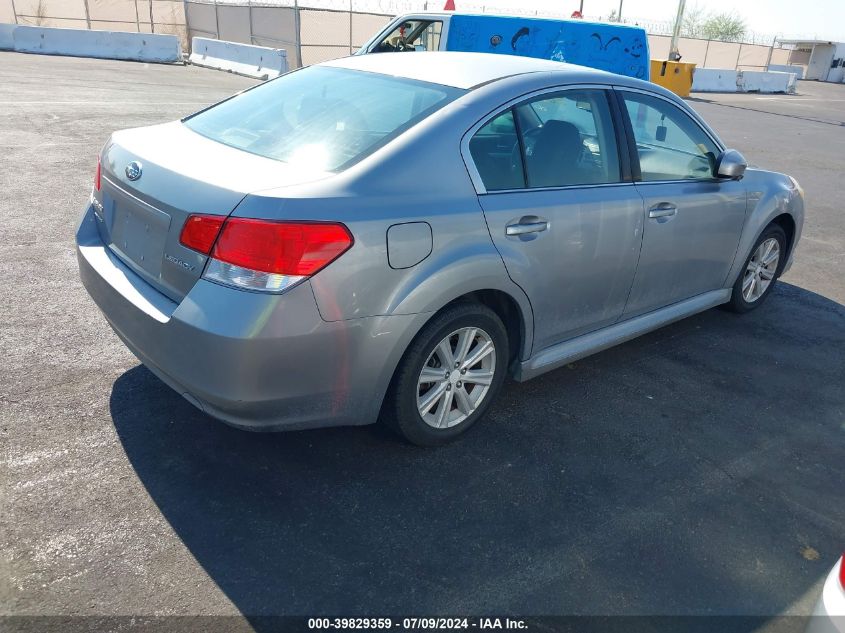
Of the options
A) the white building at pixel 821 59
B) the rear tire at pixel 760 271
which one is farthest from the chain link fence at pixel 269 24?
the rear tire at pixel 760 271

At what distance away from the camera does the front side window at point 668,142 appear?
401 cm

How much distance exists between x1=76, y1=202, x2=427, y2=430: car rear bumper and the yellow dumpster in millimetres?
22850

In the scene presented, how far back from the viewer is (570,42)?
11336mm

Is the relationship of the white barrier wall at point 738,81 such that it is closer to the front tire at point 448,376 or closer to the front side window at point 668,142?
the front side window at point 668,142

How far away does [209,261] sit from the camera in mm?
2635

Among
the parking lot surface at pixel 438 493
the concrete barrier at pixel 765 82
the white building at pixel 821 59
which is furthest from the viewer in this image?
the white building at pixel 821 59

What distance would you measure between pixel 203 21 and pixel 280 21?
6.59 metres

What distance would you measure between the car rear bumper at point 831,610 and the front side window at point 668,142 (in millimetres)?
2592

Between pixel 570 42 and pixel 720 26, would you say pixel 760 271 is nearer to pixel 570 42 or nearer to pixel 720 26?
pixel 570 42

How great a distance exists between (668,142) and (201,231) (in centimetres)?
297

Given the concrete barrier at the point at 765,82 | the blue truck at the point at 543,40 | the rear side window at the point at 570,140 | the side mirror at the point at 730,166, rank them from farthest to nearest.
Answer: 1. the concrete barrier at the point at 765,82
2. the blue truck at the point at 543,40
3. the side mirror at the point at 730,166
4. the rear side window at the point at 570,140

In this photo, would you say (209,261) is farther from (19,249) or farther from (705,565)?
(19,249)

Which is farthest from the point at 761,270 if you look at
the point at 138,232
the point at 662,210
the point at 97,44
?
the point at 97,44

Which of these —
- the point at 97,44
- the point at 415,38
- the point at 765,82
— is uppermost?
the point at 415,38
